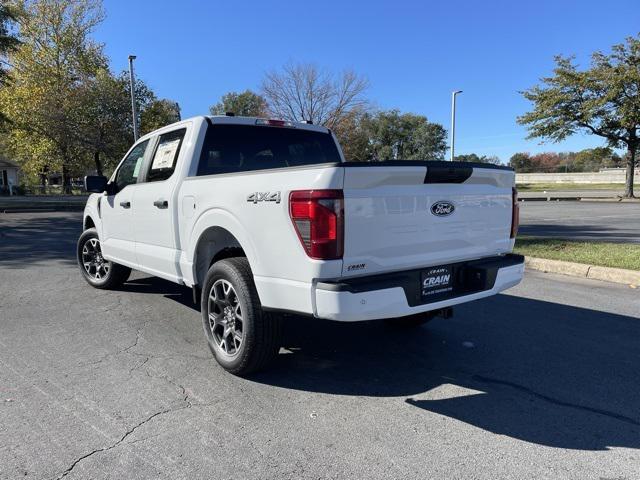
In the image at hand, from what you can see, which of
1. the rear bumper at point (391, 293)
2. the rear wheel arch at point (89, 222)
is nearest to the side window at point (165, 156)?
the rear wheel arch at point (89, 222)

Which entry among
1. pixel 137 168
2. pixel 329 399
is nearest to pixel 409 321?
pixel 329 399

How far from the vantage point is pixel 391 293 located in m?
3.11

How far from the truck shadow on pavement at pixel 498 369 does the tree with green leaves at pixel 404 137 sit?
57.9 meters

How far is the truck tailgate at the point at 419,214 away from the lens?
3.05 meters

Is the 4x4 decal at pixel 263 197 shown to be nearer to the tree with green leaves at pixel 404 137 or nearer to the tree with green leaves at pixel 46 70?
the tree with green leaves at pixel 46 70

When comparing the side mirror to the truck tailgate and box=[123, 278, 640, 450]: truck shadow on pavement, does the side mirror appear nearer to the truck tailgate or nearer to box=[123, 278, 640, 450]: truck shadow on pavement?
box=[123, 278, 640, 450]: truck shadow on pavement

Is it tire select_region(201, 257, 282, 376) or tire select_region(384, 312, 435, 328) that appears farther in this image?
tire select_region(384, 312, 435, 328)

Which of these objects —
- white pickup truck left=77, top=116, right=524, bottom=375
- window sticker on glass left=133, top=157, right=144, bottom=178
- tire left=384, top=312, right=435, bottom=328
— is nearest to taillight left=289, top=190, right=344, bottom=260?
white pickup truck left=77, top=116, right=524, bottom=375

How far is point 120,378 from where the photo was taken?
12.3 ft

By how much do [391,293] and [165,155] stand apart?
9.58ft

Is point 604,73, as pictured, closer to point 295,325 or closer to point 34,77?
point 295,325

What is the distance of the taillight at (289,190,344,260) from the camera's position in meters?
2.93

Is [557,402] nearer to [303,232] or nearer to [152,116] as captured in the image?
[303,232]

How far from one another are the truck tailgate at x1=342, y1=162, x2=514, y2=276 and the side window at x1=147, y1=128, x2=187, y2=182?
7.68 ft
